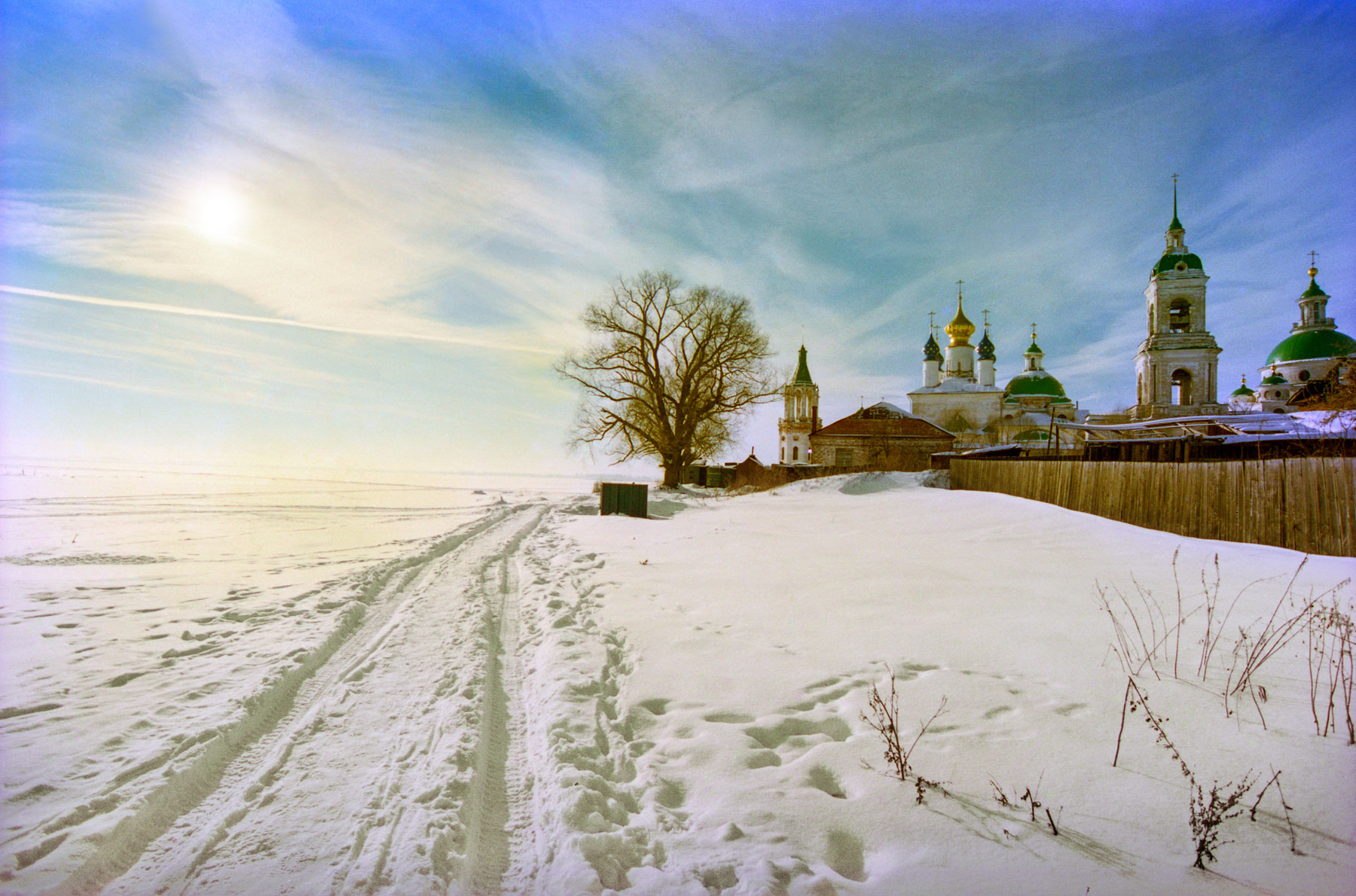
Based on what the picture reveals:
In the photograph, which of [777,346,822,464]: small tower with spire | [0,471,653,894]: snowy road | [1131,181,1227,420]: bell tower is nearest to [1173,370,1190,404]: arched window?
[1131,181,1227,420]: bell tower

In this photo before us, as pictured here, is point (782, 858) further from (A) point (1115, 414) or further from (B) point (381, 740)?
(A) point (1115, 414)

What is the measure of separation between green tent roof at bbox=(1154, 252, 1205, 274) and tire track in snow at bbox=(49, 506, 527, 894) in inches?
2328

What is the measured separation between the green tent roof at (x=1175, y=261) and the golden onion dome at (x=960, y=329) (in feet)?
47.7

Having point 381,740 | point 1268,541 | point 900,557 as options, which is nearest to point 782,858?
point 381,740

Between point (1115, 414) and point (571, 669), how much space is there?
64.5 m

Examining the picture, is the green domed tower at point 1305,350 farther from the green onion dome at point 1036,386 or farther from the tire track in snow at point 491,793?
the tire track in snow at point 491,793

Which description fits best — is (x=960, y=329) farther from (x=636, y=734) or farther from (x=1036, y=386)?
(x=636, y=734)

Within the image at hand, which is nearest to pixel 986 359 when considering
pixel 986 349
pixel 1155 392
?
pixel 986 349

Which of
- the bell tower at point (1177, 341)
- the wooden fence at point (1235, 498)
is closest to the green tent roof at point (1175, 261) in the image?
the bell tower at point (1177, 341)

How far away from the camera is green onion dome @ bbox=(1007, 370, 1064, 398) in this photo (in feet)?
180

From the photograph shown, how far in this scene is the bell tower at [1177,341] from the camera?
44969 mm

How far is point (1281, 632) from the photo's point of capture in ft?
15.2

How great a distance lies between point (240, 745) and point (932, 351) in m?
62.1

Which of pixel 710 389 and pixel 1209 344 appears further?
pixel 1209 344
